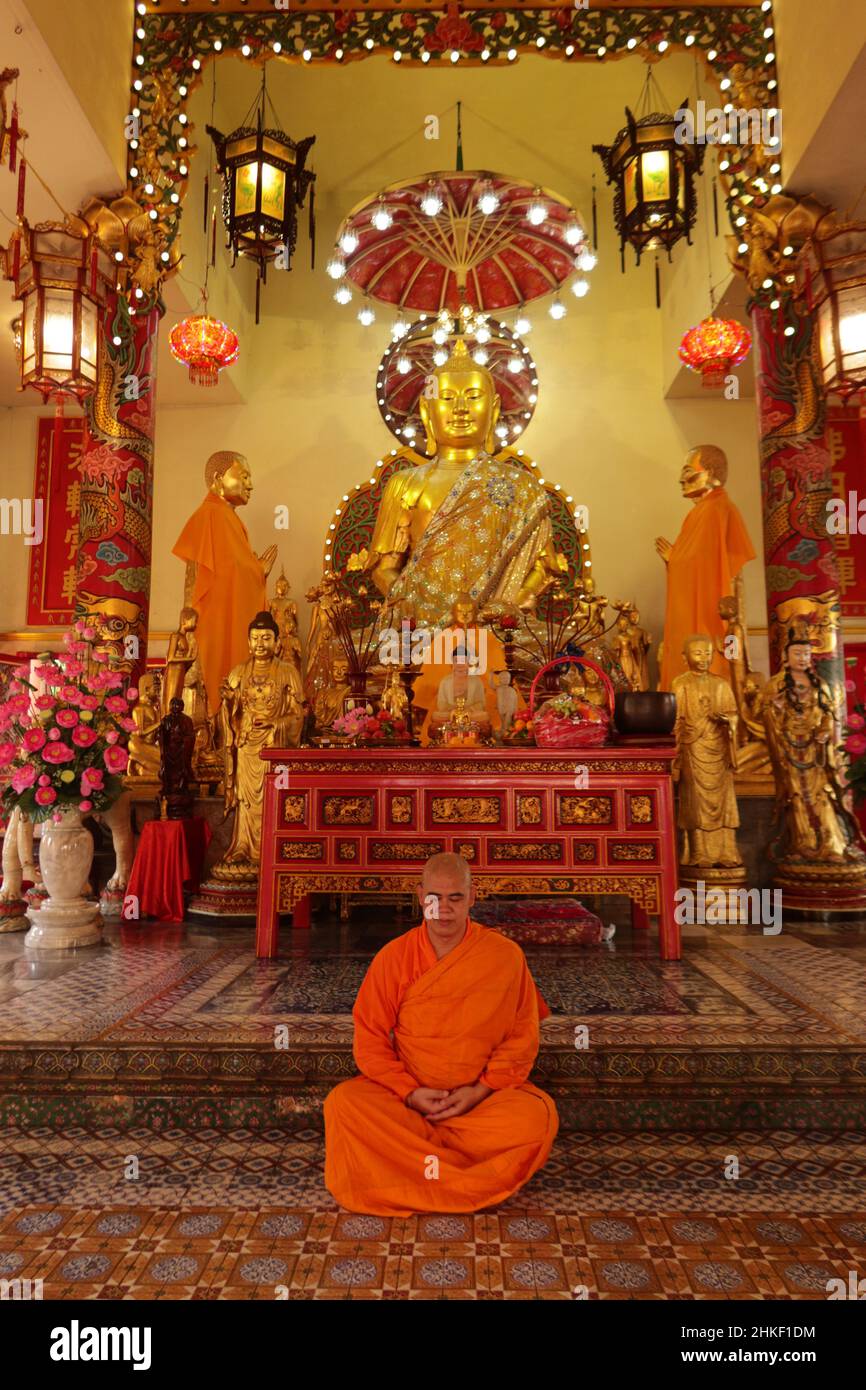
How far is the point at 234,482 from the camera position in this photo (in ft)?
22.2

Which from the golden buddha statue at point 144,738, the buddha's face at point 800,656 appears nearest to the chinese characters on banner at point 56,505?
the golden buddha statue at point 144,738

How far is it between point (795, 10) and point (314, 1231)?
6772mm

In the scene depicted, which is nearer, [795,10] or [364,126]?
[795,10]

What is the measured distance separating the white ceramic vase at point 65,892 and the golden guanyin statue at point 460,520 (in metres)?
3.07

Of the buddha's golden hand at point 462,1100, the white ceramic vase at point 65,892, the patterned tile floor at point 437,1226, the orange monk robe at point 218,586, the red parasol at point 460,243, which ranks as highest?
the red parasol at point 460,243

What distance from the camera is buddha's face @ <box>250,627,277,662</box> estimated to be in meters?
4.86

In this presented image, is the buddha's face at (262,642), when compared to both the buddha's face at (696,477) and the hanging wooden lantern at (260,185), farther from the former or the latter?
the buddha's face at (696,477)

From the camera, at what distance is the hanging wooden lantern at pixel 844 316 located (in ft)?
15.2

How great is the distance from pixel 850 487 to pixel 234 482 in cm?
528

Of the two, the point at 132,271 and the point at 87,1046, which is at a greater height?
the point at 132,271

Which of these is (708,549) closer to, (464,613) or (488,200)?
(464,613)
